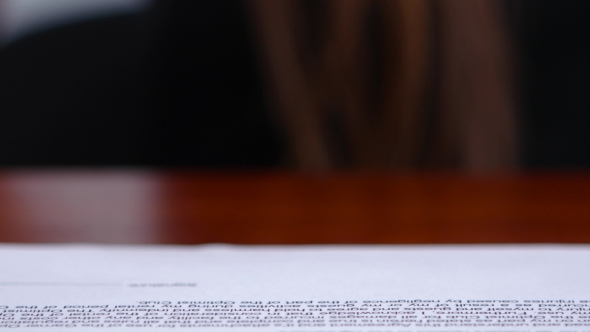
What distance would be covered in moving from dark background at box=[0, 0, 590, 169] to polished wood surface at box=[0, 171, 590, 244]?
1.38 feet

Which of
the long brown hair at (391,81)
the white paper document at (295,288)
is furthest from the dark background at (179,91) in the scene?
the white paper document at (295,288)

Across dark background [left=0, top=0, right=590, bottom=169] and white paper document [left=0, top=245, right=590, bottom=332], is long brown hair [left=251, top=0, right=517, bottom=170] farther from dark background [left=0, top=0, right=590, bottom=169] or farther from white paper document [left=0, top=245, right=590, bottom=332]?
white paper document [left=0, top=245, right=590, bottom=332]

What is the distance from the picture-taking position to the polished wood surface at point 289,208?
0.42m

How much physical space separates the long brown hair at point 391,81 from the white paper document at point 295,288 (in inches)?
24.9

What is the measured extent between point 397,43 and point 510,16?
A: 22 centimetres

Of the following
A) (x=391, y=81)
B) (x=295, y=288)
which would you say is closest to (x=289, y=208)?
(x=295, y=288)

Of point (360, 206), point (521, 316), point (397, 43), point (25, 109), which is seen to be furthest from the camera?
point (25, 109)

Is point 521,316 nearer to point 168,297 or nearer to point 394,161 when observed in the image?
point 168,297

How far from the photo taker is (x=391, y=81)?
961 millimetres

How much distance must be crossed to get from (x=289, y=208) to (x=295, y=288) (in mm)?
207

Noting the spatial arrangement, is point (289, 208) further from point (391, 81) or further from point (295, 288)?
point (391, 81)

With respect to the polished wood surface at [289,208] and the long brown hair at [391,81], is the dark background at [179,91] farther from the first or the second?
the polished wood surface at [289,208]

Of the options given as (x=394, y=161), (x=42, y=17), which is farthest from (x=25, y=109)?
(x=394, y=161)

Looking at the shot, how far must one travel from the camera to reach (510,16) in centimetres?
98
